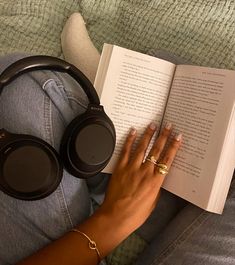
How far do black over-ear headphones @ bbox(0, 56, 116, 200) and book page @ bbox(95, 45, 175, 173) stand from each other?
4.3 inches

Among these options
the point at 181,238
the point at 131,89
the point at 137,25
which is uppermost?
the point at 137,25

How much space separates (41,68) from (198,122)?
0.99 ft

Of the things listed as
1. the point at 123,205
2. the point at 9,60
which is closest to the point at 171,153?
the point at 123,205

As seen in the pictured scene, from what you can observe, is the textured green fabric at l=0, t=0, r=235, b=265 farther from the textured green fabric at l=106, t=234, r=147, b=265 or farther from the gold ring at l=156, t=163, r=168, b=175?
the textured green fabric at l=106, t=234, r=147, b=265

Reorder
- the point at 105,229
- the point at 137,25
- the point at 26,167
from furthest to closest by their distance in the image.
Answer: the point at 137,25 → the point at 105,229 → the point at 26,167

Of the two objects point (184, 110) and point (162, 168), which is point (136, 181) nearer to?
point (162, 168)

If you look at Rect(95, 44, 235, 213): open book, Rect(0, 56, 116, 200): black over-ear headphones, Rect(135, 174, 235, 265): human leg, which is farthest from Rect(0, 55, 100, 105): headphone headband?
Rect(135, 174, 235, 265): human leg

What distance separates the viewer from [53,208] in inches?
26.2

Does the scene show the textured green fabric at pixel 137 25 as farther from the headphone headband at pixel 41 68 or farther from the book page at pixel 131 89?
the headphone headband at pixel 41 68

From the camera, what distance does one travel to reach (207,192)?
2.20 ft

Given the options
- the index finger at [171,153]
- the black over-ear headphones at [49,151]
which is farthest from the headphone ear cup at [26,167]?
the index finger at [171,153]

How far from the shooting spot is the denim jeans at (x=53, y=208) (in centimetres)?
65

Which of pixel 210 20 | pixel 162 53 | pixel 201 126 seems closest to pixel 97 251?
pixel 201 126

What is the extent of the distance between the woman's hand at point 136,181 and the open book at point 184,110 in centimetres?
2
